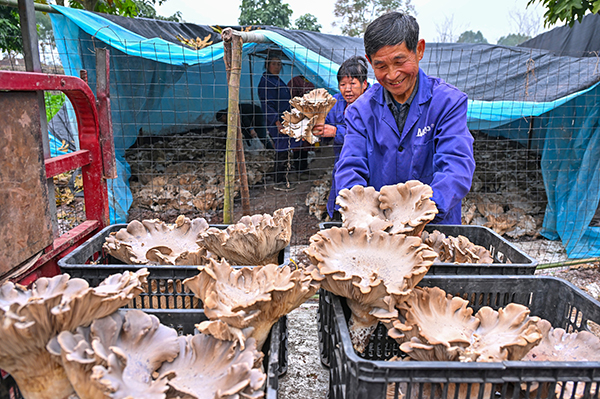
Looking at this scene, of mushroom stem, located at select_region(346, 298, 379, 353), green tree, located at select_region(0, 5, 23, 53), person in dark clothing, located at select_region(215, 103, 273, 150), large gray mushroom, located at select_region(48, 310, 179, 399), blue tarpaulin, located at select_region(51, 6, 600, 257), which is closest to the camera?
large gray mushroom, located at select_region(48, 310, 179, 399)

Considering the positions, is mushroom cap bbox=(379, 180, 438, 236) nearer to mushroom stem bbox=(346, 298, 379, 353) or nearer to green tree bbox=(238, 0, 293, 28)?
mushroom stem bbox=(346, 298, 379, 353)

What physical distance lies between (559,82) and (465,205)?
230 centimetres

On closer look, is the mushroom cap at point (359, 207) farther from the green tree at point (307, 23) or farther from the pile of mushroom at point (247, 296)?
the green tree at point (307, 23)

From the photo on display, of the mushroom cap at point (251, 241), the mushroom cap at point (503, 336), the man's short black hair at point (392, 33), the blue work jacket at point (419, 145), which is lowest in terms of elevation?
the mushroom cap at point (503, 336)

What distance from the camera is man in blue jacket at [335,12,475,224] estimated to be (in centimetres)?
206

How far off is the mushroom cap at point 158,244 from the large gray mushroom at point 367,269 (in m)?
0.66

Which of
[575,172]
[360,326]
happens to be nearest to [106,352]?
[360,326]

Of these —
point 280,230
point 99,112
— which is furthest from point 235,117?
point 280,230

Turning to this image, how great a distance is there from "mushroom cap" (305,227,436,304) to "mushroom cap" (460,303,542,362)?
29cm

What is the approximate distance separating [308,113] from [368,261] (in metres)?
2.43

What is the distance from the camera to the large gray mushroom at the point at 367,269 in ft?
4.65

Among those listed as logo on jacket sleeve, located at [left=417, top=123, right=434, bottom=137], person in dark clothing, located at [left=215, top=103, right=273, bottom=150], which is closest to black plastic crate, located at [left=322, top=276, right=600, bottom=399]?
logo on jacket sleeve, located at [left=417, top=123, right=434, bottom=137]

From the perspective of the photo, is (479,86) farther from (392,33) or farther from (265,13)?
(265,13)

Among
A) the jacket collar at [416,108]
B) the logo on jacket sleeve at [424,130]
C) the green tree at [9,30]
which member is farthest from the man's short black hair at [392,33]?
the green tree at [9,30]
